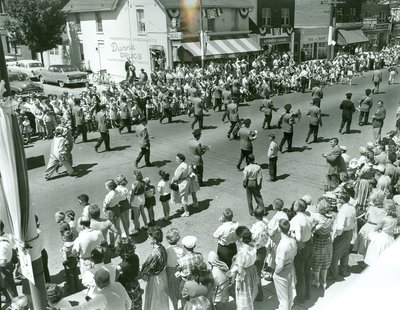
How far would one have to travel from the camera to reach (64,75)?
105ft

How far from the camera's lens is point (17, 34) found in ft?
118

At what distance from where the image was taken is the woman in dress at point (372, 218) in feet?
25.0

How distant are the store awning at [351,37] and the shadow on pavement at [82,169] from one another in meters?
36.9

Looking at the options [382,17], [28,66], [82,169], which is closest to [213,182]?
[82,169]

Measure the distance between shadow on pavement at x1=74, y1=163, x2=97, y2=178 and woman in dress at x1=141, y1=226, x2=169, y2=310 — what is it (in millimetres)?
8009

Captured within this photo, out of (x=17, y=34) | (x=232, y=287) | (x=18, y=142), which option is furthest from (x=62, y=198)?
(x=17, y=34)

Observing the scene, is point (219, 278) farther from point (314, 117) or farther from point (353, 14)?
point (353, 14)

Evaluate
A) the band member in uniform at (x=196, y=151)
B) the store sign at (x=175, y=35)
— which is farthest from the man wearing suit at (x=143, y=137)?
the store sign at (x=175, y=35)

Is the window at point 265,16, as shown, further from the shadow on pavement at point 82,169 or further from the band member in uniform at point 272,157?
the band member in uniform at point 272,157

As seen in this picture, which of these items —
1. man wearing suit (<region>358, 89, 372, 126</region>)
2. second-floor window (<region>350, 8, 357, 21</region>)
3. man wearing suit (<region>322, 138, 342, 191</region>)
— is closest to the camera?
man wearing suit (<region>322, 138, 342, 191</region>)

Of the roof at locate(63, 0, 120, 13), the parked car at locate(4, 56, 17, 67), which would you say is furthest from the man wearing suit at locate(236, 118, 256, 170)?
the parked car at locate(4, 56, 17, 67)

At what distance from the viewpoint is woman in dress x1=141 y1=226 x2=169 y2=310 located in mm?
6254

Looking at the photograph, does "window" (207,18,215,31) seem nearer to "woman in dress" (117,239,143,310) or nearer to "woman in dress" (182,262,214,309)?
"woman in dress" (117,239,143,310)

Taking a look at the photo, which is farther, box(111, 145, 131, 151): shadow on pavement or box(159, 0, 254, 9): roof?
box(159, 0, 254, 9): roof
